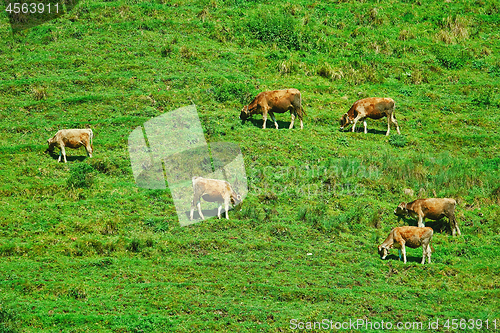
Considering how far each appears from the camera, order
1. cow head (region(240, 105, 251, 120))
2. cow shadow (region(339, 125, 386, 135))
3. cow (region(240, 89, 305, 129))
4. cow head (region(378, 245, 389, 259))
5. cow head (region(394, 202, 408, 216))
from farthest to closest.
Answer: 1. cow shadow (region(339, 125, 386, 135))
2. cow head (region(240, 105, 251, 120))
3. cow (region(240, 89, 305, 129))
4. cow head (region(394, 202, 408, 216))
5. cow head (region(378, 245, 389, 259))

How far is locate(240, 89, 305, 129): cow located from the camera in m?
24.8

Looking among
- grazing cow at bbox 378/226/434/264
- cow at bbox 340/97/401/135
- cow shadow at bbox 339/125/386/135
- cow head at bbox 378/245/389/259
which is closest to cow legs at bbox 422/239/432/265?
grazing cow at bbox 378/226/434/264

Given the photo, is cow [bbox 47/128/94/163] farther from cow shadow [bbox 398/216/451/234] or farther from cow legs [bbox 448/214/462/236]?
cow legs [bbox 448/214/462/236]

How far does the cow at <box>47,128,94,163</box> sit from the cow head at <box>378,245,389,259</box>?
39.9 ft

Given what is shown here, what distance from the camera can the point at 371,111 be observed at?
25375 mm

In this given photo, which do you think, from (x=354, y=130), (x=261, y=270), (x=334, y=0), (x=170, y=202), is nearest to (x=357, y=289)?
(x=261, y=270)

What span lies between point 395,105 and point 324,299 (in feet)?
51.6

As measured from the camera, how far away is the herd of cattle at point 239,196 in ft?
56.2

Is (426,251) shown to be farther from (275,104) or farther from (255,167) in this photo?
(275,104)

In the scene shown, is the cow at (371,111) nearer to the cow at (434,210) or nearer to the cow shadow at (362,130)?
the cow shadow at (362,130)

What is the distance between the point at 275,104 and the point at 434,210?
933 centimetres

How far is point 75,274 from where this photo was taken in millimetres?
15164

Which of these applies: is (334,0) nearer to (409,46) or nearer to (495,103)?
(409,46)

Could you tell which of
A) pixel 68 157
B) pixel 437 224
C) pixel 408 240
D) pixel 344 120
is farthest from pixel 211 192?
pixel 344 120
